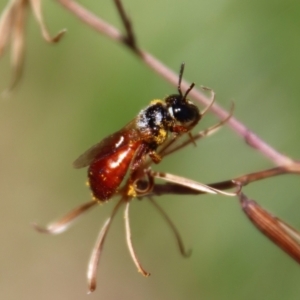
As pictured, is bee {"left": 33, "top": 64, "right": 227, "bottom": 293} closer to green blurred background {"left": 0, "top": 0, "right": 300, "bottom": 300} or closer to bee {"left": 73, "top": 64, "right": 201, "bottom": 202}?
bee {"left": 73, "top": 64, "right": 201, "bottom": 202}

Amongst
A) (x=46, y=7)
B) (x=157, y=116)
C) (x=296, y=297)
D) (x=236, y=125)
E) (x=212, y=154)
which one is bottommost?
(x=296, y=297)

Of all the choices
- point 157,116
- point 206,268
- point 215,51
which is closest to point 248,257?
point 206,268

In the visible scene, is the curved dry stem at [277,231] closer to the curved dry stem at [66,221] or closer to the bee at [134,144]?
the bee at [134,144]

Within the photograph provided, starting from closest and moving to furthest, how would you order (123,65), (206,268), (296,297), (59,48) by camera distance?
1. (296,297)
2. (206,268)
3. (123,65)
4. (59,48)

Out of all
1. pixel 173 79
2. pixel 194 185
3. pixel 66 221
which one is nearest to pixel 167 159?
pixel 173 79

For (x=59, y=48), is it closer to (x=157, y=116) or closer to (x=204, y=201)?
(x=204, y=201)
